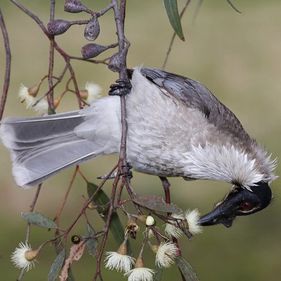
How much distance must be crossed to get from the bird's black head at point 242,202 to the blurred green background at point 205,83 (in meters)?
1.81

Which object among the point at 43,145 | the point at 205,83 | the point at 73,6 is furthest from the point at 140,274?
the point at 205,83

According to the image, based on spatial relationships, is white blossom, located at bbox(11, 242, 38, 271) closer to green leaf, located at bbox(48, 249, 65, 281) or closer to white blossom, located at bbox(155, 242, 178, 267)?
green leaf, located at bbox(48, 249, 65, 281)

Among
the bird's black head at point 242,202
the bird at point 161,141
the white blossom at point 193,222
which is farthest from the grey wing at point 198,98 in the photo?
the white blossom at point 193,222

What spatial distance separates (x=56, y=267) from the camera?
166cm

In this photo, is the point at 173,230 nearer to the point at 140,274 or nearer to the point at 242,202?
the point at 140,274

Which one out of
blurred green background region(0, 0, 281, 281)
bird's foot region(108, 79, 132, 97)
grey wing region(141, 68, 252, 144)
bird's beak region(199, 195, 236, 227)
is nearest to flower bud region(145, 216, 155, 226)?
bird's foot region(108, 79, 132, 97)

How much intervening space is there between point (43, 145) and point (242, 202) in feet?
1.48

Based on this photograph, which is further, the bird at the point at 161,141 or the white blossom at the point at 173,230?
the bird at the point at 161,141

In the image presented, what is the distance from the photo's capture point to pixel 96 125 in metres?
2.19

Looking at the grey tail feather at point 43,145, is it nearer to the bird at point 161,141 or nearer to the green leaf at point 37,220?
the bird at point 161,141

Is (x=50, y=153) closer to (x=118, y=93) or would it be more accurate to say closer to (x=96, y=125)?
(x=96, y=125)

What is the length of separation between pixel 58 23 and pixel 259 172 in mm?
595

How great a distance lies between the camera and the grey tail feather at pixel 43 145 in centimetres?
209

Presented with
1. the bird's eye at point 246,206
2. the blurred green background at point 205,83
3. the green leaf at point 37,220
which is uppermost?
the green leaf at point 37,220
